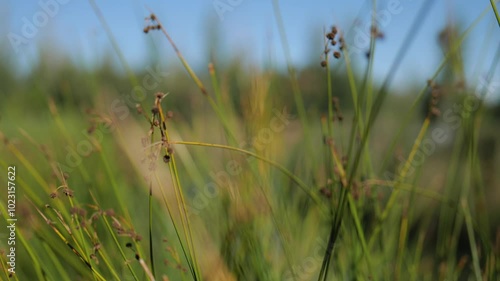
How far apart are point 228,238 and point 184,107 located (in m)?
3.51

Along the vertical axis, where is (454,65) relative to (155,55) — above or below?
below

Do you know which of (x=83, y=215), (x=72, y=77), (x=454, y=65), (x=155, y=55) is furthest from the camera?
(x=72, y=77)

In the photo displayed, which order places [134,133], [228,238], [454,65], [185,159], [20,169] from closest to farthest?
1. [228,238]
2. [454,65]
3. [185,159]
4. [20,169]
5. [134,133]

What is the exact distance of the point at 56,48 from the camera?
4.03 m

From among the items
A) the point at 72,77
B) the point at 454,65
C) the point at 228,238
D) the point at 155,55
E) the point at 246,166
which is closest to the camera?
the point at 228,238

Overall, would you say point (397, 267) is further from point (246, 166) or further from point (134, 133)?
point (134, 133)

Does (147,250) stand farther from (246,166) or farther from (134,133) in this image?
(134,133)

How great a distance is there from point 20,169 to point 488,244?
1.76 meters

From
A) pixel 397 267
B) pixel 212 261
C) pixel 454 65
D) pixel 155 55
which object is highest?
pixel 155 55

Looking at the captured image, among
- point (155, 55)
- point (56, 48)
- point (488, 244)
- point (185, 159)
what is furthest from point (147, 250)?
point (56, 48)

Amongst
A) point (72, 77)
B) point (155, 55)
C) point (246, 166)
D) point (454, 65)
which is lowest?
point (246, 166)

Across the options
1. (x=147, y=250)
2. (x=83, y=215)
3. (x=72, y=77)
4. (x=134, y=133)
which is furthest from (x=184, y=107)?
(x=83, y=215)

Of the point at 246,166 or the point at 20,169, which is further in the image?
the point at 20,169

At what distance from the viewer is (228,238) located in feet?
3.43
